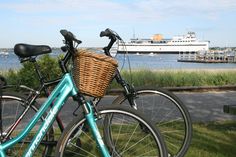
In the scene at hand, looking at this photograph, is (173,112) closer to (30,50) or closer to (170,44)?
(30,50)

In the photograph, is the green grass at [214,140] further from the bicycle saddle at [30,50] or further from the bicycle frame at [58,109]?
the bicycle saddle at [30,50]

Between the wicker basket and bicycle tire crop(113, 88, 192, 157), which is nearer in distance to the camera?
the wicker basket

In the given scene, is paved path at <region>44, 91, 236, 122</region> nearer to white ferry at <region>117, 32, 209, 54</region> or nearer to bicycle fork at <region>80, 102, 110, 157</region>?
bicycle fork at <region>80, 102, 110, 157</region>

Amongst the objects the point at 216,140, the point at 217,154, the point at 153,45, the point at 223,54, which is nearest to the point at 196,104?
the point at 216,140

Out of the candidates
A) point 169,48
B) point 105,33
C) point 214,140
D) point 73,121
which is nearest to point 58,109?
point 73,121

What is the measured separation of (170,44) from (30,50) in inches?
4420

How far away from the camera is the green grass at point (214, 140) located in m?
5.25

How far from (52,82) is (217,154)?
250 centimetres

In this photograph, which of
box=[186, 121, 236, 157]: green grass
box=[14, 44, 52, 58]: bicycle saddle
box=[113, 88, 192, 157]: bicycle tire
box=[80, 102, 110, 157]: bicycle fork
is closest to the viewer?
box=[80, 102, 110, 157]: bicycle fork

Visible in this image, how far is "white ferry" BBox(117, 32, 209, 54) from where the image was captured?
111m

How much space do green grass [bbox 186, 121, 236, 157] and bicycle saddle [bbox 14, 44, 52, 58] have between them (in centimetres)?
251

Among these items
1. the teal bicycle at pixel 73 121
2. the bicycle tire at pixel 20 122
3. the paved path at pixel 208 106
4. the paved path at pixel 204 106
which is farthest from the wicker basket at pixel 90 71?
the paved path at pixel 208 106

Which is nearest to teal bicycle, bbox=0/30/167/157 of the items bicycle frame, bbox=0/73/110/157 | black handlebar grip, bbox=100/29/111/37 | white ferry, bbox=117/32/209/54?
bicycle frame, bbox=0/73/110/157


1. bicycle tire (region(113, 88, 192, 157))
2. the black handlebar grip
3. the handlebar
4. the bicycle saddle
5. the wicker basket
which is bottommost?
bicycle tire (region(113, 88, 192, 157))
